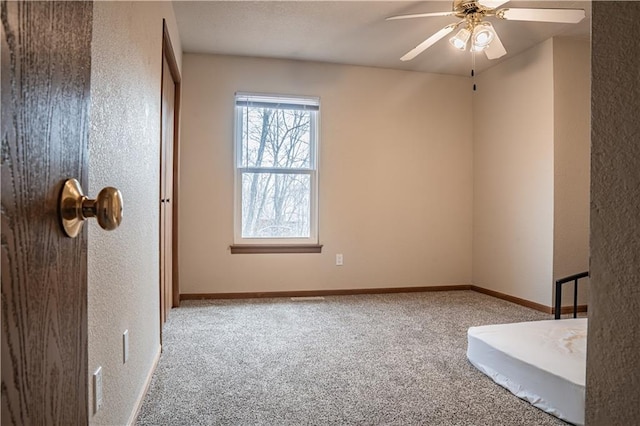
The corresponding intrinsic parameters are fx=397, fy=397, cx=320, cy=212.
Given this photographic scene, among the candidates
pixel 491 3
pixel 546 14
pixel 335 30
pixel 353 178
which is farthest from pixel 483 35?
pixel 353 178

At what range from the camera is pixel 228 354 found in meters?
2.39

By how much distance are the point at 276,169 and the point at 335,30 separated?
1407 millimetres

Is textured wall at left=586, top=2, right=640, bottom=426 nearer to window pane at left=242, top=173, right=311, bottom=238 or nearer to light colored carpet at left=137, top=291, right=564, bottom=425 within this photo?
light colored carpet at left=137, top=291, right=564, bottom=425

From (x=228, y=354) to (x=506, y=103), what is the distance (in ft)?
11.4

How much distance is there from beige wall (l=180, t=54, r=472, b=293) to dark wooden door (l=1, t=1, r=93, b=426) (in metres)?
3.41

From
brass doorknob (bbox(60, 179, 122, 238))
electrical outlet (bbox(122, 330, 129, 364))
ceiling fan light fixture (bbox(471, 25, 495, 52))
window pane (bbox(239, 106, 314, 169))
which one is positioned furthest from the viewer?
window pane (bbox(239, 106, 314, 169))

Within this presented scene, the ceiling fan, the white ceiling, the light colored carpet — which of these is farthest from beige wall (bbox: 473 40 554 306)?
the ceiling fan

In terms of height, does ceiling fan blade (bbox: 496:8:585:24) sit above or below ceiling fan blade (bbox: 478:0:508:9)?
below

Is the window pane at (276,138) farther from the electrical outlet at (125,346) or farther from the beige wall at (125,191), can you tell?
the electrical outlet at (125,346)

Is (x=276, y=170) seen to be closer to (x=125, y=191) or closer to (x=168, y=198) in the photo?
(x=168, y=198)

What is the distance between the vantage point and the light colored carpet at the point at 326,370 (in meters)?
1.71

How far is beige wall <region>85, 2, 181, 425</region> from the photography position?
3.85ft

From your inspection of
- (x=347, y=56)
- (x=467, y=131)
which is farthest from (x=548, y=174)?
(x=347, y=56)

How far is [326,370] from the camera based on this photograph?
2.17 metres
